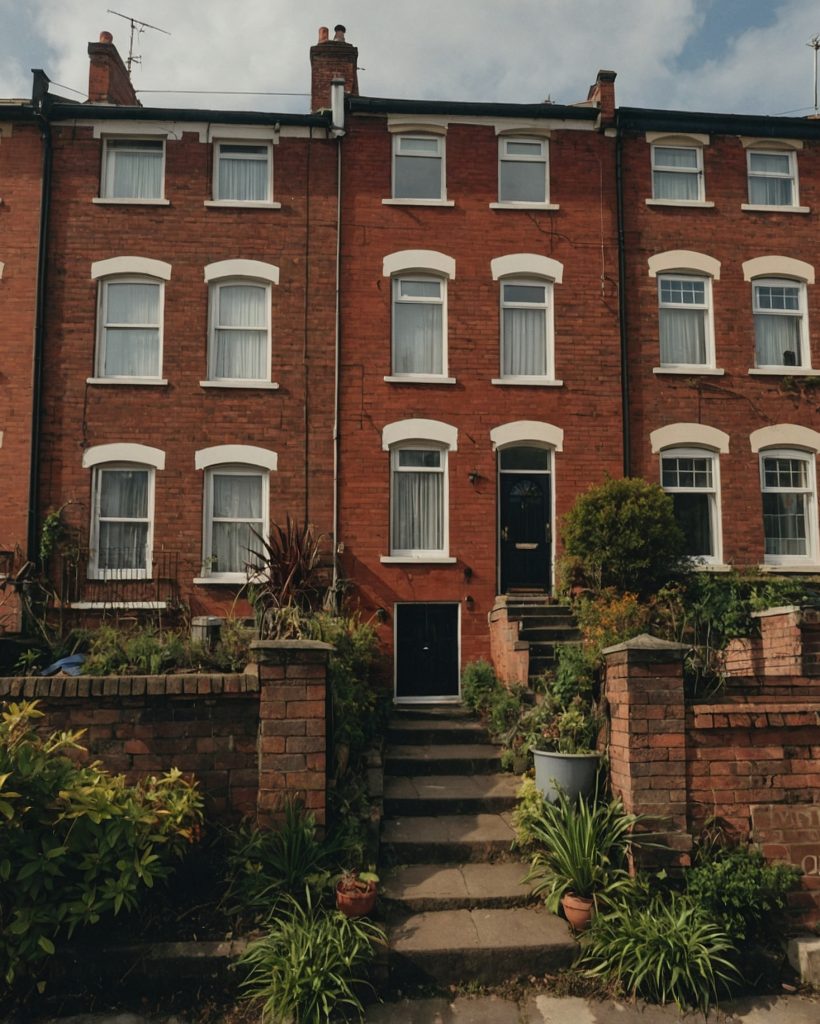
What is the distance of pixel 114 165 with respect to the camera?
43.6ft

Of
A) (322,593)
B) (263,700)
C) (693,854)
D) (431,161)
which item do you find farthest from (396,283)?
(693,854)

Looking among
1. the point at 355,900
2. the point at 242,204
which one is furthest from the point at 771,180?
the point at 355,900

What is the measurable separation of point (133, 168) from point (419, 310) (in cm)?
510

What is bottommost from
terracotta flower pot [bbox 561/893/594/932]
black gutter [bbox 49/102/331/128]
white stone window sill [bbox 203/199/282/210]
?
terracotta flower pot [bbox 561/893/594/932]

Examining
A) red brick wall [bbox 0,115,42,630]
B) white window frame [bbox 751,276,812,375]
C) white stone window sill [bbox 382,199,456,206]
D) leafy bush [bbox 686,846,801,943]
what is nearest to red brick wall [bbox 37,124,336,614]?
red brick wall [bbox 0,115,42,630]

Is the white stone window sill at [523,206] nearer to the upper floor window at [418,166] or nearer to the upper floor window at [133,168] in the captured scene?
the upper floor window at [418,166]

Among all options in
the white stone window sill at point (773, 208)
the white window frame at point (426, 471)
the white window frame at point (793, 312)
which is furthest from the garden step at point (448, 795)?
the white stone window sill at point (773, 208)

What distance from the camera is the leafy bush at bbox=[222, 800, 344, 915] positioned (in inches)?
218

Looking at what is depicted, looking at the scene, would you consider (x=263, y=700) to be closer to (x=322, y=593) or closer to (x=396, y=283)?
(x=322, y=593)

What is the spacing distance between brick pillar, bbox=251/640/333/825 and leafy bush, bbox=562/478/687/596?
6534 mm

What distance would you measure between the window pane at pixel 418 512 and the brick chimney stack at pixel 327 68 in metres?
6.42

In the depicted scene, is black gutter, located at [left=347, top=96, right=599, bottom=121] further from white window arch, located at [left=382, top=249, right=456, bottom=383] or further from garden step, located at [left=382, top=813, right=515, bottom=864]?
garden step, located at [left=382, top=813, right=515, bottom=864]

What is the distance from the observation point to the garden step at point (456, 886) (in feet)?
19.5

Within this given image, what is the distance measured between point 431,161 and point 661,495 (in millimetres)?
6614
